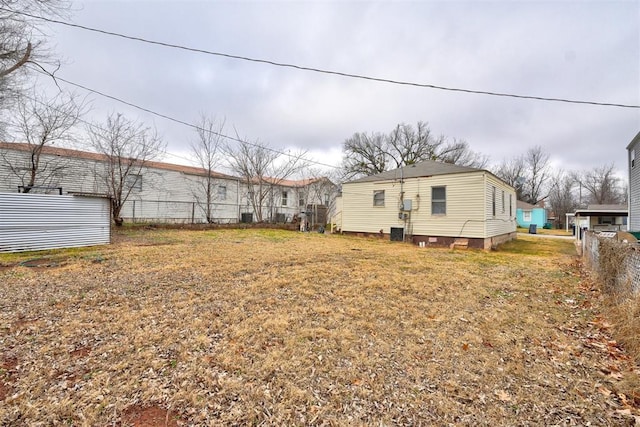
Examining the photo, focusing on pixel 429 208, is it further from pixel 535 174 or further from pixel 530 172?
pixel 535 174

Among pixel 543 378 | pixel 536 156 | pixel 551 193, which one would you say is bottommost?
pixel 543 378

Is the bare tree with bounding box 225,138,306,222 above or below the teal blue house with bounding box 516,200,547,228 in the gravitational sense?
above

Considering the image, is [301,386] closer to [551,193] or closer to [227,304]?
[227,304]

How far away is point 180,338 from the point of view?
2893 mm

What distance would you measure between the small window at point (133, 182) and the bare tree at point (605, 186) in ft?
173

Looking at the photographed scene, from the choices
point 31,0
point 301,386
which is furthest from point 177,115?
point 301,386

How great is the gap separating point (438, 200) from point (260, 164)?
11.8m

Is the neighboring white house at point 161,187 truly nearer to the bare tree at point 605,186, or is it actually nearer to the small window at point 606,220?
the small window at point 606,220

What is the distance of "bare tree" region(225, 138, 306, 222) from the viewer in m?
18.1

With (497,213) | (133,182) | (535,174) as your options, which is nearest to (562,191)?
(535,174)

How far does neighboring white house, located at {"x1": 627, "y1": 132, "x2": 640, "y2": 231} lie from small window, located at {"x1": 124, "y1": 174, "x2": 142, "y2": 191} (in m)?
22.0

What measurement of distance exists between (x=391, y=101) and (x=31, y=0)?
37.5 feet

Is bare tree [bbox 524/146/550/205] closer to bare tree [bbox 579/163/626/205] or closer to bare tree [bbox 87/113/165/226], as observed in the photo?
bare tree [bbox 579/163/626/205]

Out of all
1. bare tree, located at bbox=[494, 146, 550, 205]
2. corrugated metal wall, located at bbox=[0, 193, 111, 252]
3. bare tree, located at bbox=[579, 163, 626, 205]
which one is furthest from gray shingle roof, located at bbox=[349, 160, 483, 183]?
bare tree, located at bbox=[579, 163, 626, 205]
